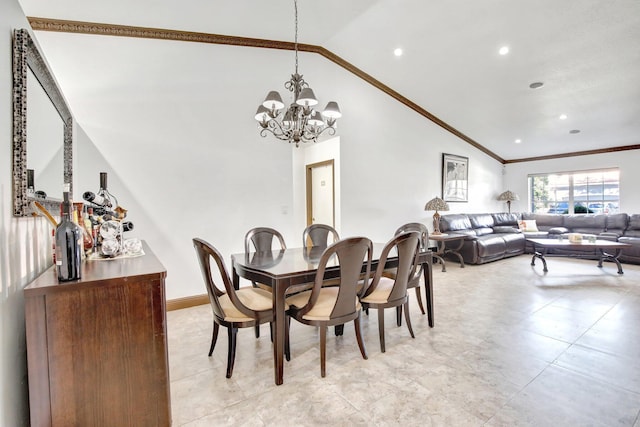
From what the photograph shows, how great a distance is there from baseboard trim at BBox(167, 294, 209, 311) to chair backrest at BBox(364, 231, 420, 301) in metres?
2.20

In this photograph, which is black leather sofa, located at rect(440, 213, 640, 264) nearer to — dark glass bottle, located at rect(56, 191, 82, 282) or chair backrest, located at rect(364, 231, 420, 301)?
chair backrest, located at rect(364, 231, 420, 301)

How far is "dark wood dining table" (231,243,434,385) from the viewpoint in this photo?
1993mm

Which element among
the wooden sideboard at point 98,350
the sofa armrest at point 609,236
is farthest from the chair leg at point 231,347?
the sofa armrest at point 609,236

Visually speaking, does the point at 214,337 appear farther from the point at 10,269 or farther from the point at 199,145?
the point at 199,145

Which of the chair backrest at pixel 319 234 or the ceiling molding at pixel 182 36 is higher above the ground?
the ceiling molding at pixel 182 36

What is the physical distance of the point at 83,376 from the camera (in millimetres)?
1211

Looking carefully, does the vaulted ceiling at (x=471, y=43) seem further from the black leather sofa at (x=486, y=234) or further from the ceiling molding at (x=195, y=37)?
the black leather sofa at (x=486, y=234)

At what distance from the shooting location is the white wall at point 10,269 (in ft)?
3.64

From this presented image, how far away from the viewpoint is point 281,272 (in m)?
2.05

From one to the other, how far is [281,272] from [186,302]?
2131 millimetres

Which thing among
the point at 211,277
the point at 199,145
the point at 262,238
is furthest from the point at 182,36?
the point at 211,277

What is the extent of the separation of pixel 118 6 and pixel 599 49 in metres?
5.62

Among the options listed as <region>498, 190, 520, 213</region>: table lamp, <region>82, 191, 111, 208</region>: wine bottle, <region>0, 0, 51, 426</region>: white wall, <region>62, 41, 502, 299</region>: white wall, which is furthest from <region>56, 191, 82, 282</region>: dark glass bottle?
<region>498, 190, 520, 213</region>: table lamp

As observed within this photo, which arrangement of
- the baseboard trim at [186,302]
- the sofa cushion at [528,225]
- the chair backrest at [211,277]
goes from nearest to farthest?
the chair backrest at [211,277]
the baseboard trim at [186,302]
the sofa cushion at [528,225]
